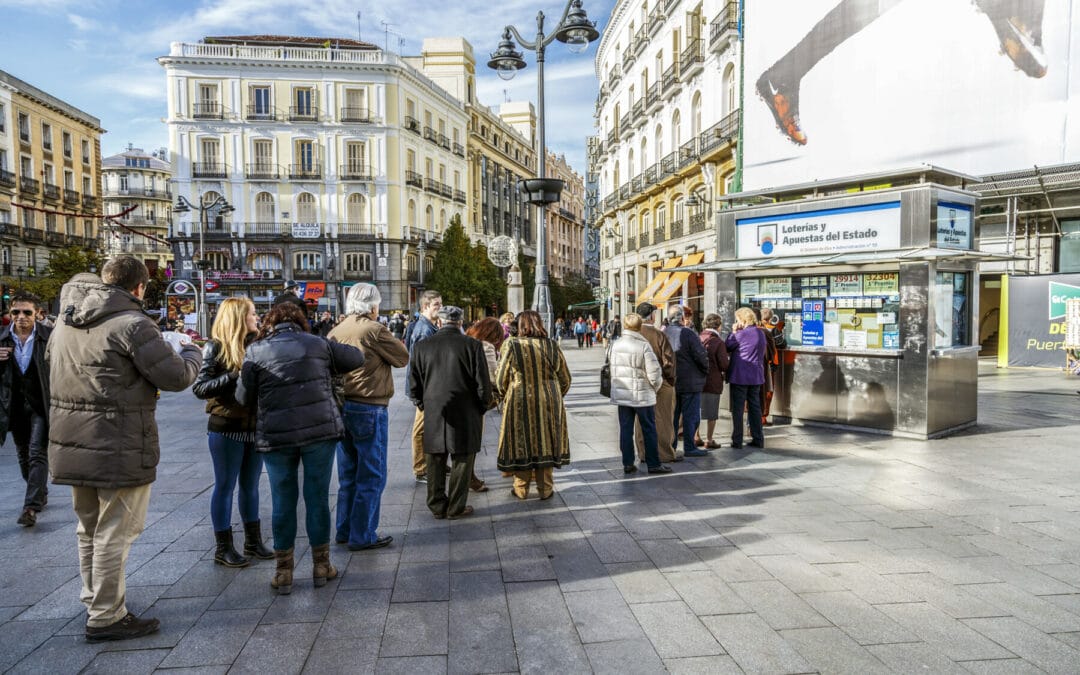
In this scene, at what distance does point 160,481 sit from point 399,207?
131ft

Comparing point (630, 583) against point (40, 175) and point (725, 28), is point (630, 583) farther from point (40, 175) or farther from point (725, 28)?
point (40, 175)

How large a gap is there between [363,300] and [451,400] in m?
1.00

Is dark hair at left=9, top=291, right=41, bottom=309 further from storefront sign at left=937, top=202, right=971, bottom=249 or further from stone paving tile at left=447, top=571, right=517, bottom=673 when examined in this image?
storefront sign at left=937, top=202, right=971, bottom=249

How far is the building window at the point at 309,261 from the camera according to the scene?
43.1 metres

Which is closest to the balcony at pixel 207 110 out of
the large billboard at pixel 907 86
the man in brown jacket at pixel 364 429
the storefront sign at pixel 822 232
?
the large billboard at pixel 907 86

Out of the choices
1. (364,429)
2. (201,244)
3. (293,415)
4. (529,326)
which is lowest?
(364,429)

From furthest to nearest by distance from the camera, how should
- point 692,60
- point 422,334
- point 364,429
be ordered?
point 692,60
point 422,334
point 364,429

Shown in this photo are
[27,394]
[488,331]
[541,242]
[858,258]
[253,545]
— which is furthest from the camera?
[541,242]

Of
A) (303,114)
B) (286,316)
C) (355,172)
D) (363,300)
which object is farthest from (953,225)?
(303,114)

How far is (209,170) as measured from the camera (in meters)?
42.3

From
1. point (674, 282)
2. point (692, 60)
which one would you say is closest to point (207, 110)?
point (692, 60)

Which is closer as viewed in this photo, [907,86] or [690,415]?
[690,415]

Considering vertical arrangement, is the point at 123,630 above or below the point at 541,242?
below

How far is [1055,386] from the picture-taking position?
13.5 m
